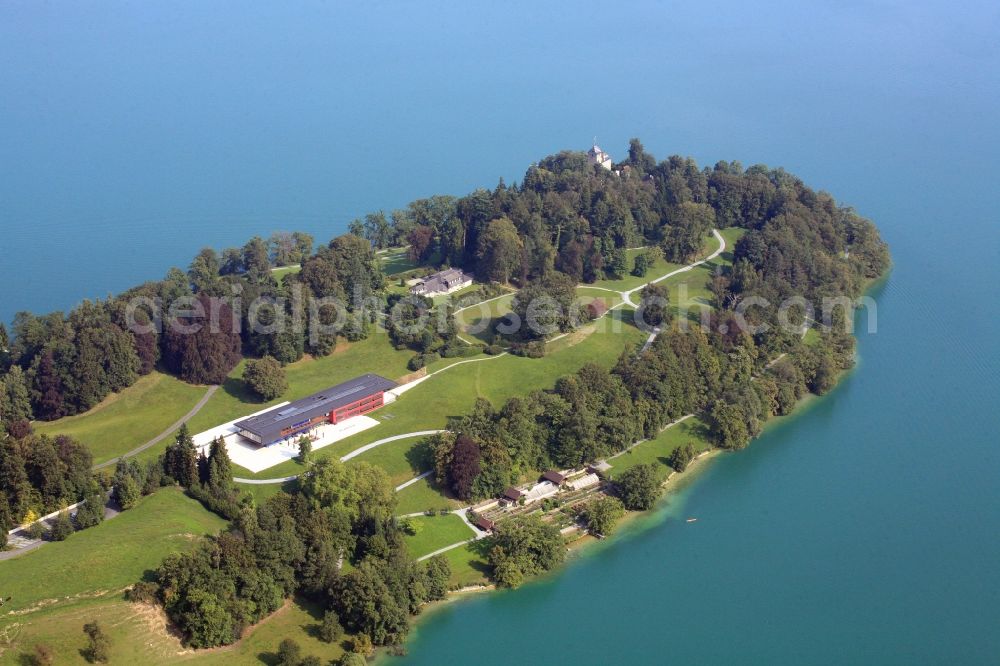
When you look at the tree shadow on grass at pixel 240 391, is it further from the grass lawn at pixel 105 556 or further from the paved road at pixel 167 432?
the grass lawn at pixel 105 556

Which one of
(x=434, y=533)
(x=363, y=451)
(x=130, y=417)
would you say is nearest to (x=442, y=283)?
(x=363, y=451)

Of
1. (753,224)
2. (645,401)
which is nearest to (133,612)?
(645,401)

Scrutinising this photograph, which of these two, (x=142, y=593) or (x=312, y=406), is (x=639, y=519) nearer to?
(x=312, y=406)

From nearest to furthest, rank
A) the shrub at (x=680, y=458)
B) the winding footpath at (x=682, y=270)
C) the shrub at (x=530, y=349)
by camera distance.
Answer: the shrub at (x=680, y=458) → the shrub at (x=530, y=349) → the winding footpath at (x=682, y=270)

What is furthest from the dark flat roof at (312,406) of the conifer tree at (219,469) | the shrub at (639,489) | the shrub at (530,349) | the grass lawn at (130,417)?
the shrub at (639,489)

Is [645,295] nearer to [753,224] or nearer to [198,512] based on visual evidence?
[753,224]

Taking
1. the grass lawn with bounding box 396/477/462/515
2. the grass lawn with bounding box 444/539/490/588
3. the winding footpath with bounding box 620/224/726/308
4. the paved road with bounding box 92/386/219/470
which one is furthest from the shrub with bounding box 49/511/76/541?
the winding footpath with bounding box 620/224/726/308
